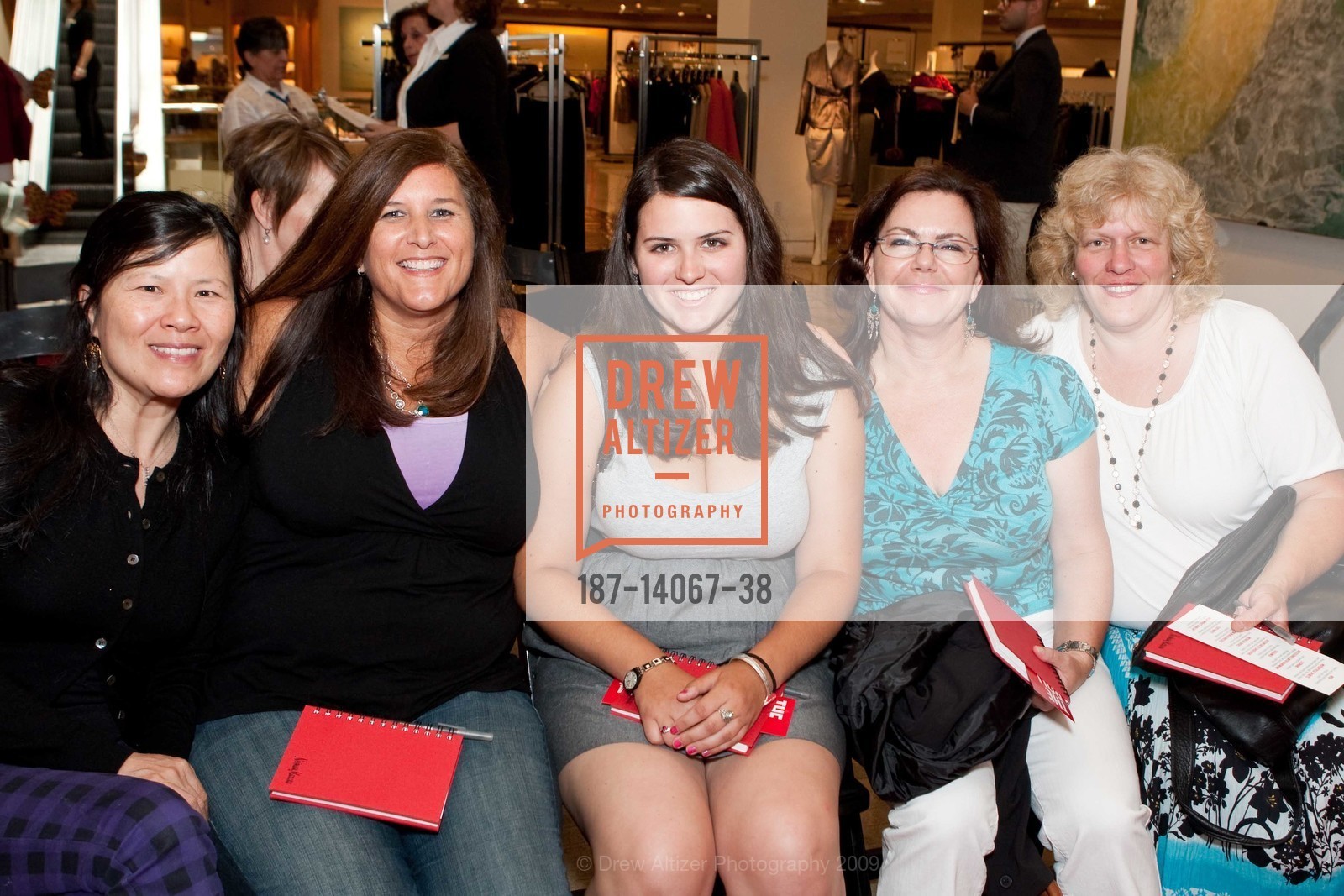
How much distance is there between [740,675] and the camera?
5.91 ft

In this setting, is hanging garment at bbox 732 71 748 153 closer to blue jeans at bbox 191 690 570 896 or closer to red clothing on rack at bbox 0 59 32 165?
red clothing on rack at bbox 0 59 32 165

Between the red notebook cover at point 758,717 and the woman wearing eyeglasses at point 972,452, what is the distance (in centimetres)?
28

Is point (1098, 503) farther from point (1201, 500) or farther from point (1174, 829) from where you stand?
point (1174, 829)

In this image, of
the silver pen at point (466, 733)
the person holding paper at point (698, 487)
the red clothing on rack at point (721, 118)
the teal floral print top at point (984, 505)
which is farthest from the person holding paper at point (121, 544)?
the red clothing on rack at point (721, 118)

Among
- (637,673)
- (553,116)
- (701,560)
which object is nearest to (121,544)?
(637,673)

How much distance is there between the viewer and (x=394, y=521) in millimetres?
1878

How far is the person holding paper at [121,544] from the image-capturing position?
1.47 metres

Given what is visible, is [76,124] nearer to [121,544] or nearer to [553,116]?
[553,116]

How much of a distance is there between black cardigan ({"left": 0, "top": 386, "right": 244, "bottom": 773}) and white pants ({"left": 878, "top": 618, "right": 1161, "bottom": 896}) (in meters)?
1.13

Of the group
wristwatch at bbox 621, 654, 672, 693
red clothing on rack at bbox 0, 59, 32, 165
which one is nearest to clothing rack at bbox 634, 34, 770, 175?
red clothing on rack at bbox 0, 59, 32, 165

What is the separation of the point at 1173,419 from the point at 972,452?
1.41ft

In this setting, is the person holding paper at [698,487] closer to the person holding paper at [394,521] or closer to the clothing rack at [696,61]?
the person holding paper at [394,521]

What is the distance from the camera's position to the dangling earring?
171 cm

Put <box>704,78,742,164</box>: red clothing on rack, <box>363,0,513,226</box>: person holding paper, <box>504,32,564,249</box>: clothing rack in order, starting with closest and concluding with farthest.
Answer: <box>363,0,513,226</box>: person holding paper
<box>504,32,564,249</box>: clothing rack
<box>704,78,742,164</box>: red clothing on rack
